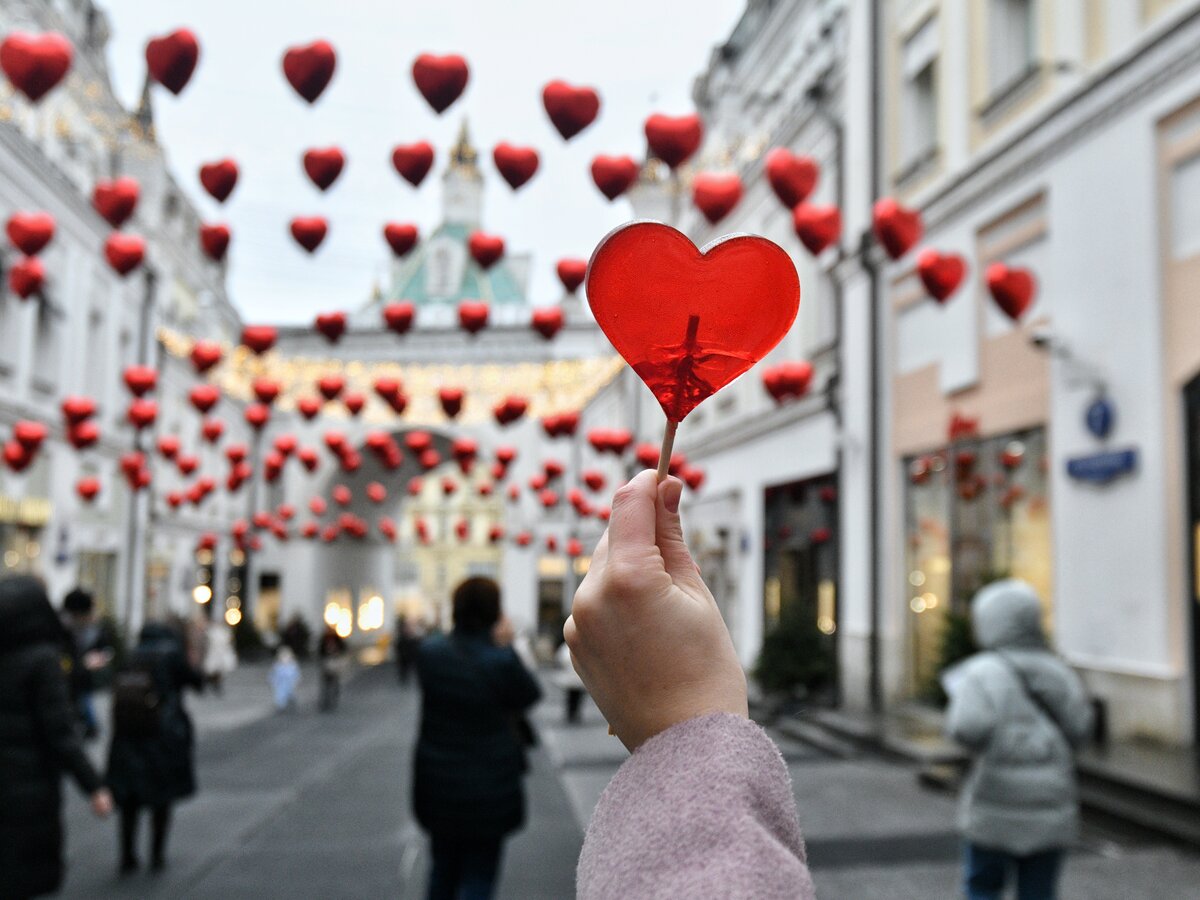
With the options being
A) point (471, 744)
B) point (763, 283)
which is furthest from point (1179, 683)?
point (763, 283)

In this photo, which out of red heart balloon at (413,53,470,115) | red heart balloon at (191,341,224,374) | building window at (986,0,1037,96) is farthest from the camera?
red heart balloon at (191,341,224,374)

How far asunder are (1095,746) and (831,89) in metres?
11.6

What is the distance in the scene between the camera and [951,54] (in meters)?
13.3

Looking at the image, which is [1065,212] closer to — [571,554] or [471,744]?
[471,744]

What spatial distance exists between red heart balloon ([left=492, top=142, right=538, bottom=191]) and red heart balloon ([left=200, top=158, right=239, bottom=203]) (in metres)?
2.06

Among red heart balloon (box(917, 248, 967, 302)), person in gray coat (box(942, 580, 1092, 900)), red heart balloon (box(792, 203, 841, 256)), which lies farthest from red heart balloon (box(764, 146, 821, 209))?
person in gray coat (box(942, 580, 1092, 900))

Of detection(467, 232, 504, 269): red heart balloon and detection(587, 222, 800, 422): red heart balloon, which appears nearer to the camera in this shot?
detection(587, 222, 800, 422): red heart balloon

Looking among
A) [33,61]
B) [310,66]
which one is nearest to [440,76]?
[310,66]

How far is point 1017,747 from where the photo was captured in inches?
166

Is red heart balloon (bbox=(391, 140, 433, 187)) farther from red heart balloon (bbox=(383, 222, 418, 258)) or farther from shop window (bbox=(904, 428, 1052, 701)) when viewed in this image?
shop window (bbox=(904, 428, 1052, 701))

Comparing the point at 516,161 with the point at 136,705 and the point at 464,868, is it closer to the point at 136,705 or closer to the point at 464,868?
the point at 136,705

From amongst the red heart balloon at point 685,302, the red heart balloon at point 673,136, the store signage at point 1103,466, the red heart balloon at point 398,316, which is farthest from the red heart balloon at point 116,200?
the red heart balloon at point 685,302

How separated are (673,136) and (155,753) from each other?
5728mm

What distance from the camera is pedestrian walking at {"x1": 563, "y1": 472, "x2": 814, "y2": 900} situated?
3.29 feet
